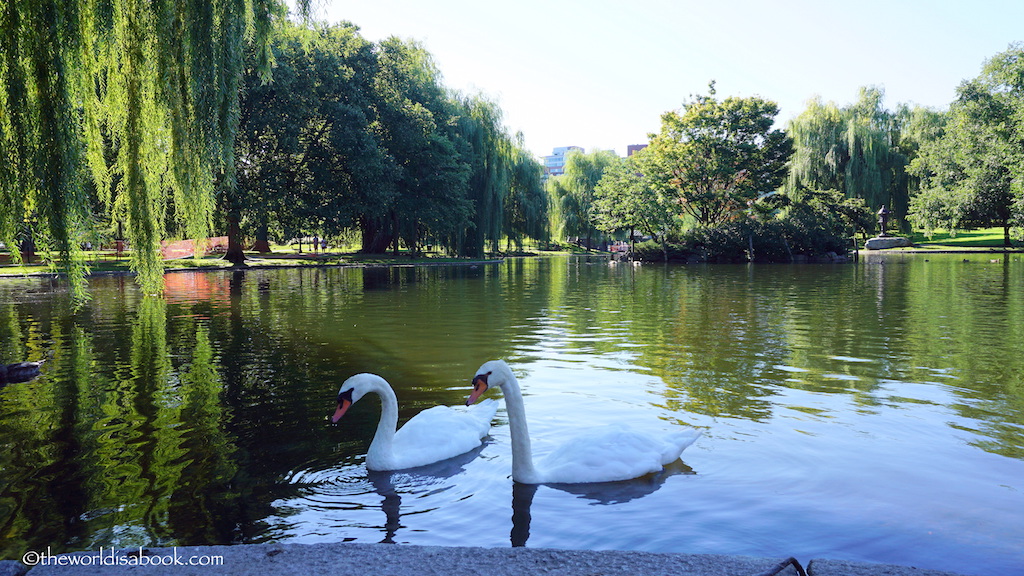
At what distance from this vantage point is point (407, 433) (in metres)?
6.30

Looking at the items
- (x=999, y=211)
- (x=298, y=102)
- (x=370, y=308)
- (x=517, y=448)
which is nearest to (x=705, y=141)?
(x=999, y=211)

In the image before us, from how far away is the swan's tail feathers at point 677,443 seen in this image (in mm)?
5859

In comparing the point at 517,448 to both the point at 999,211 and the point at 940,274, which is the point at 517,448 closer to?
the point at 940,274

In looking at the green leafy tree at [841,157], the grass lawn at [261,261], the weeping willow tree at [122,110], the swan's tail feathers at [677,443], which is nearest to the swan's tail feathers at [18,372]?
the weeping willow tree at [122,110]

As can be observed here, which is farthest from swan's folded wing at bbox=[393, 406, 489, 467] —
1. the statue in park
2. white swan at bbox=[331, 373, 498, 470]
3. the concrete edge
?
the statue in park

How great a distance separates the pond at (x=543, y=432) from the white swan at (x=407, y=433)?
5.7 inches

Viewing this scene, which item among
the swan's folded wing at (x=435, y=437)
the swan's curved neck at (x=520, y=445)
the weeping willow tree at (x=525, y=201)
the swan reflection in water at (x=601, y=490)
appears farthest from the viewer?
the weeping willow tree at (x=525, y=201)

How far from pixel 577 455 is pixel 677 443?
0.90m

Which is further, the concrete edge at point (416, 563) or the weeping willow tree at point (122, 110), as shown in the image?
the weeping willow tree at point (122, 110)

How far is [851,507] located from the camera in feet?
→ 16.7

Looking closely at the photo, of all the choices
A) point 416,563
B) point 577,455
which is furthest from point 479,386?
point 416,563

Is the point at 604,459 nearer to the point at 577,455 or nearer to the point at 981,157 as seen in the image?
the point at 577,455

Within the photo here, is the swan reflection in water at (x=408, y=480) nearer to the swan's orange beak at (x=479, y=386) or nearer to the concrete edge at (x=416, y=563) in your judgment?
the swan's orange beak at (x=479, y=386)

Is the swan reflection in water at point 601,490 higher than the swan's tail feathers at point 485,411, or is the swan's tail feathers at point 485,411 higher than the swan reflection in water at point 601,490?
the swan's tail feathers at point 485,411
